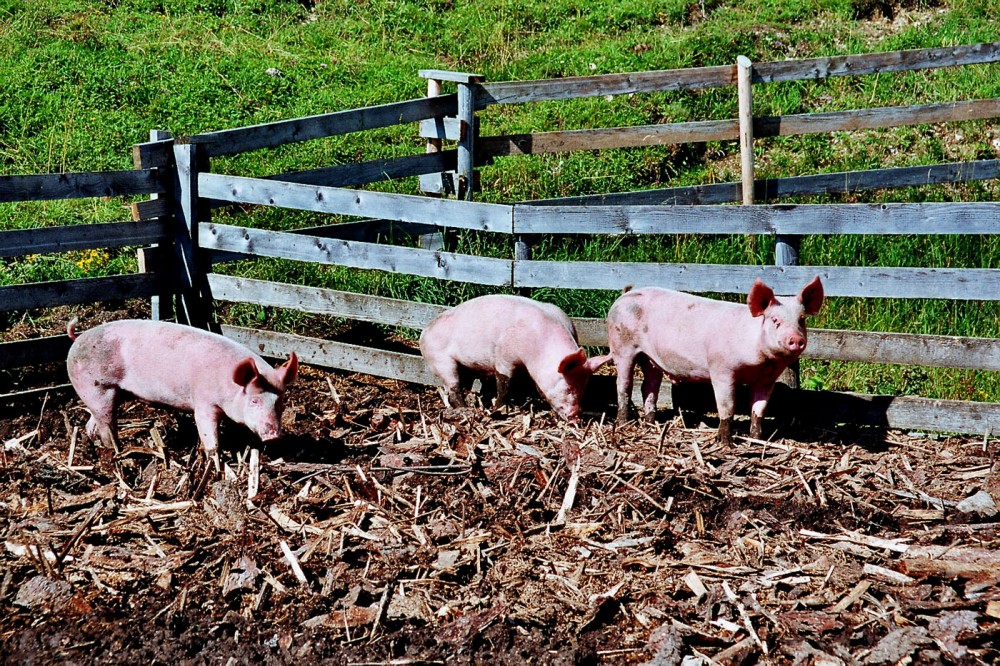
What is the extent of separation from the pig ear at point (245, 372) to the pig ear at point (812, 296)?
2638mm

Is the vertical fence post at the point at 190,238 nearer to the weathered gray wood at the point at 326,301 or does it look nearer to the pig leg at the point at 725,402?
the weathered gray wood at the point at 326,301

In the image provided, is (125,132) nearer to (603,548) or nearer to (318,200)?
(318,200)

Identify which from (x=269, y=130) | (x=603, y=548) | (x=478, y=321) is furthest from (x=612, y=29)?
(x=603, y=548)

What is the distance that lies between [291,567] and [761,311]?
2.50 metres

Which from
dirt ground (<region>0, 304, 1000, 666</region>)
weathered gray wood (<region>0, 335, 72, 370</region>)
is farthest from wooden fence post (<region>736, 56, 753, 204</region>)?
weathered gray wood (<region>0, 335, 72, 370</region>)

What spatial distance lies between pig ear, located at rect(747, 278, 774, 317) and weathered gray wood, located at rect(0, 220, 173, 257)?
12.5ft

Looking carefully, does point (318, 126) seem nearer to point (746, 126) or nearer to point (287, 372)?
point (287, 372)

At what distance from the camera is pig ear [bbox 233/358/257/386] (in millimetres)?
5227

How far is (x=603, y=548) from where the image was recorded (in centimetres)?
462

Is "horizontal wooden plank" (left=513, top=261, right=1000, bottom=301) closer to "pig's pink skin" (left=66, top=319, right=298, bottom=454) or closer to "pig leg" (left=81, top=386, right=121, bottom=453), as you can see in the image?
"pig's pink skin" (left=66, top=319, right=298, bottom=454)

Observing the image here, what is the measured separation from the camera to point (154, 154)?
6.95 meters

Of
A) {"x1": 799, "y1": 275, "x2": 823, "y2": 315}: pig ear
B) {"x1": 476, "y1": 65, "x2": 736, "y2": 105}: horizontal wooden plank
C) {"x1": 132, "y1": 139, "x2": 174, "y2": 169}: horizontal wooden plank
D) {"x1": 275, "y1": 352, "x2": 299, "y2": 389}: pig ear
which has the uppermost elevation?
{"x1": 476, "y1": 65, "x2": 736, "y2": 105}: horizontal wooden plank

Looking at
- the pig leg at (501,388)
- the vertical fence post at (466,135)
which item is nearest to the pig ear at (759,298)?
the pig leg at (501,388)

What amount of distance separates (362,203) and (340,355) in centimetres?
96
